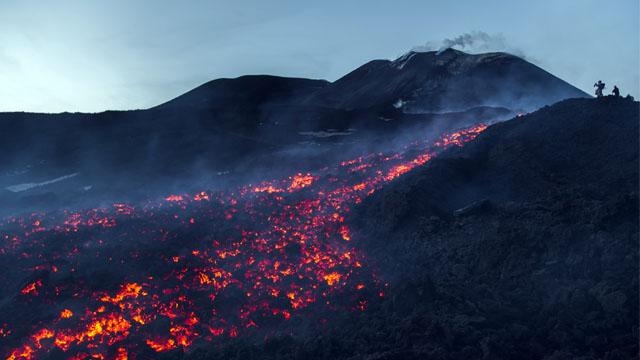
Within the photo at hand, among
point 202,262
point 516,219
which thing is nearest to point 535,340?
point 516,219

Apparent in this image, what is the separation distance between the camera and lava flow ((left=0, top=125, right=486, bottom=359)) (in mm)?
18797

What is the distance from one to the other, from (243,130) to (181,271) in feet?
138

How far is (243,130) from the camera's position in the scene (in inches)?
2510

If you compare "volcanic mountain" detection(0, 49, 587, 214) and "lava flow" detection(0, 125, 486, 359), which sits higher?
"volcanic mountain" detection(0, 49, 587, 214)

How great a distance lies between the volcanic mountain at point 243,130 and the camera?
46.8m

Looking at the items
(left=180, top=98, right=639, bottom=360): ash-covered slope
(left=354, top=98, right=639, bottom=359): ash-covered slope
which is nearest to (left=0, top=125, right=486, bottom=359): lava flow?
(left=180, top=98, right=639, bottom=360): ash-covered slope

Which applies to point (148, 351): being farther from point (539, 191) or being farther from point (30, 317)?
point (539, 191)

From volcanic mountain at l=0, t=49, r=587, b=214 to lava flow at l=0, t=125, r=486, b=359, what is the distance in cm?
997

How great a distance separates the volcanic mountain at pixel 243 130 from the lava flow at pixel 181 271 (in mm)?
9974

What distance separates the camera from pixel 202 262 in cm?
2402

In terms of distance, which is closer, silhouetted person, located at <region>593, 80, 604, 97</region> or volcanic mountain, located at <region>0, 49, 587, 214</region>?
silhouetted person, located at <region>593, 80, 604, 97</region>

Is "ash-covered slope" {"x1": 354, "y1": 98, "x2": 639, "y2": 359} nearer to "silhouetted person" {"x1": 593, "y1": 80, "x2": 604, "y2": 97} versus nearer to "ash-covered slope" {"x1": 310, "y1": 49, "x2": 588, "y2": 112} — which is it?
"silhouetted person" {"x1": 593, "y1": 80, "x2": 604, "y2": 97}

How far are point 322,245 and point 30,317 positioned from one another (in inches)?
477

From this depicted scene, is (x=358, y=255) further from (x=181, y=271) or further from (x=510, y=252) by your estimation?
(x=181, y=271)
